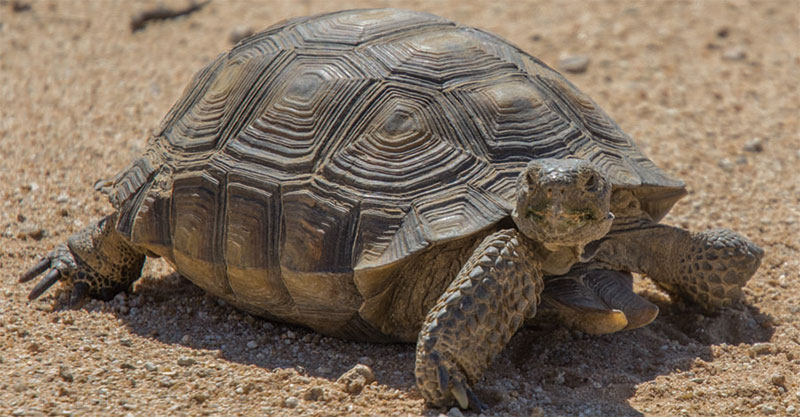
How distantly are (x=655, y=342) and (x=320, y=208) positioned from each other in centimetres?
174

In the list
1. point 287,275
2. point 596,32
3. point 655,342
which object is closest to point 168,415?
point 287,275

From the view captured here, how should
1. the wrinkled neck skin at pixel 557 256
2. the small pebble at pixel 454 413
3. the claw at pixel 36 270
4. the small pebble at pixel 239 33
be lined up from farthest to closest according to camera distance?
1. the small pebble at pixel 239 33
2. the claw at pixel 36 270
3. the wrinkled neck skin at pixel 557 256
4. the small pebble at pixel 454 413

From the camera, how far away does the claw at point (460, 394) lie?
3283 mm

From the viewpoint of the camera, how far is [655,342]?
410 centimetres

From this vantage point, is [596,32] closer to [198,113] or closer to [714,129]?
[714,129]

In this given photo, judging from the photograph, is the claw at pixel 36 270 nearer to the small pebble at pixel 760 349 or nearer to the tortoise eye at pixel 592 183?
the tortoise eye at pixel 592 183

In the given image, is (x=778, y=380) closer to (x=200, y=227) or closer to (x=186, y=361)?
(x=186, y=361)

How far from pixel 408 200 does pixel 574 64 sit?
4.80 m

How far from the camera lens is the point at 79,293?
15.0 ft

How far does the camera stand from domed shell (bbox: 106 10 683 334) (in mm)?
3686

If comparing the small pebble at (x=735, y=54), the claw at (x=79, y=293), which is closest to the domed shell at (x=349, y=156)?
the claw at (x=79, y=293)

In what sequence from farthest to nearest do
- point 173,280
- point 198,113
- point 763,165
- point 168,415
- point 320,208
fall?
point 763,165 → point 173,280 → point 198,113 → point 320,208 → point 168,415

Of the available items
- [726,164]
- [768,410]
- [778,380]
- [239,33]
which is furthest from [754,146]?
[239,33]

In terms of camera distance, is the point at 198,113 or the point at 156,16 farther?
the point at 156,16
